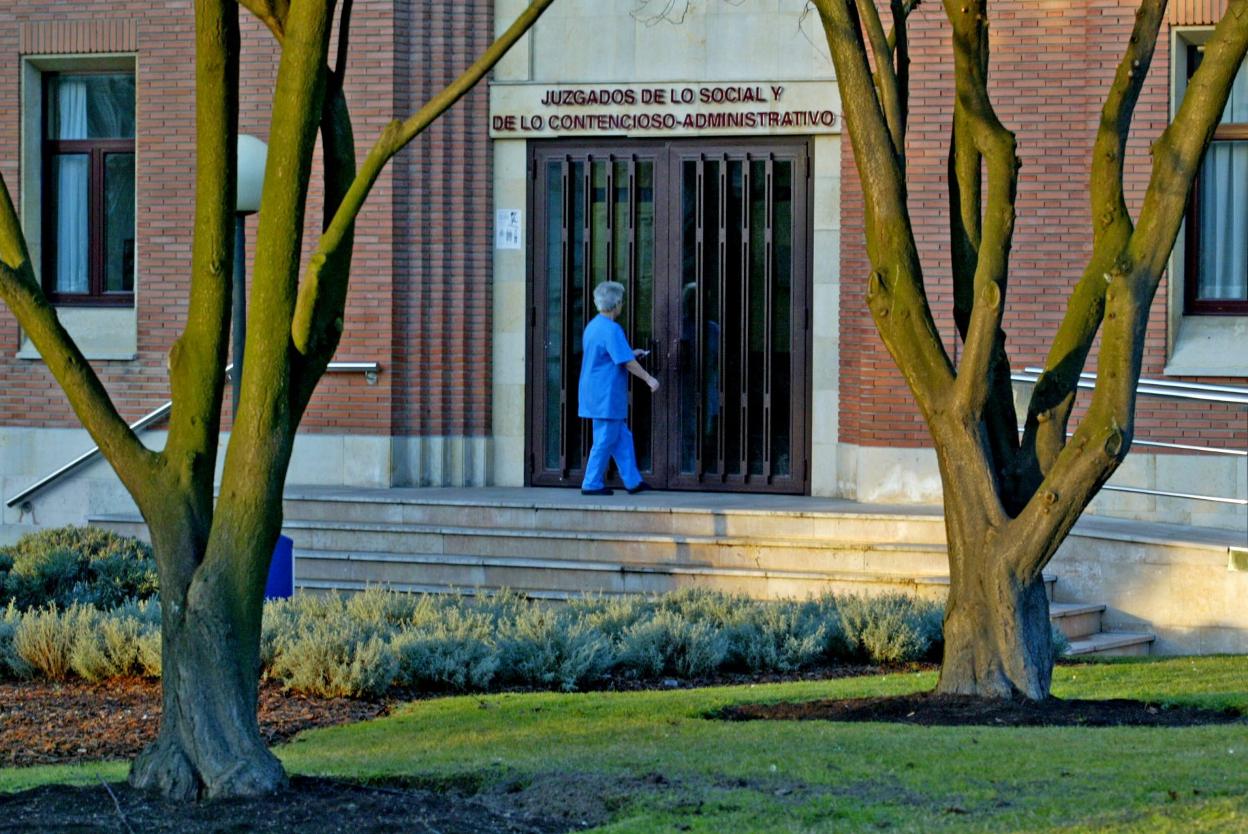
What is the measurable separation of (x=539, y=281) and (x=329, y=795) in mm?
10622

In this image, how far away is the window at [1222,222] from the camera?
50.3 feet

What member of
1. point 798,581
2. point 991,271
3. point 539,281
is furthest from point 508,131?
point 991,271

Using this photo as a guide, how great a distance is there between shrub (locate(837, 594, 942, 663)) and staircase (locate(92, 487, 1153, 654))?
1329 millimetres

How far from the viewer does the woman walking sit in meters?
14.9

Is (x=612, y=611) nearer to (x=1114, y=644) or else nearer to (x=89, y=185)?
(x=1114, y=644)

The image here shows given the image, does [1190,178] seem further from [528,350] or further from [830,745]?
[528,350]

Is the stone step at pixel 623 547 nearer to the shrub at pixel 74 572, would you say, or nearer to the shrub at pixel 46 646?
the shrub at pixel 74 572

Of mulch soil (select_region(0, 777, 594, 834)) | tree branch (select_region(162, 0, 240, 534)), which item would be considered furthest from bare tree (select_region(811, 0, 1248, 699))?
tree branch (select_region(162, 0, 240, 534))

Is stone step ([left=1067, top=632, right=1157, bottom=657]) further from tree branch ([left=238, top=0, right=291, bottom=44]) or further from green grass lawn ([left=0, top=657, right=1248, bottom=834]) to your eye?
tree branch ([left=238, top=0, right=291, bottom=44])

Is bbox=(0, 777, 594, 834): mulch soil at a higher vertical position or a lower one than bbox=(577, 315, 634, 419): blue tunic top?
lower

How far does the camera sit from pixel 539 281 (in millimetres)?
16438

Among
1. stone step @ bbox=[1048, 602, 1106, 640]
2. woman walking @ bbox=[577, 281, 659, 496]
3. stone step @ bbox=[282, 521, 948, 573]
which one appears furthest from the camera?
woman walking @ bbox=[577, 281, 659, 496]

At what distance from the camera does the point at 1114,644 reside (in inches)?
476

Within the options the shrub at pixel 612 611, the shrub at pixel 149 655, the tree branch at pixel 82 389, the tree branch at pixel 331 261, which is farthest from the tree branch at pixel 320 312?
the shrub at pixel 612 611
